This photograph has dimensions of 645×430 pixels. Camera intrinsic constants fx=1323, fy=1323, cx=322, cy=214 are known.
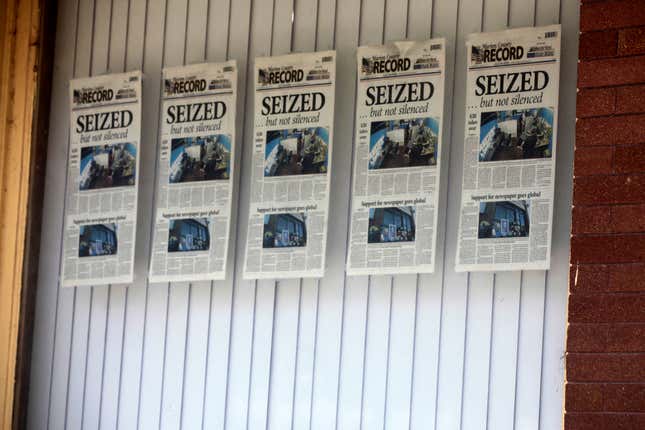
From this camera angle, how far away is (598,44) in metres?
4.88

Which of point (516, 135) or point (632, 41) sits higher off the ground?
point (632, 41)

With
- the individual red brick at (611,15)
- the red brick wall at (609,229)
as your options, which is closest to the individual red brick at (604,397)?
the red brick wall at (609,229)

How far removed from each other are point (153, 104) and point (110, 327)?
1.03 meters

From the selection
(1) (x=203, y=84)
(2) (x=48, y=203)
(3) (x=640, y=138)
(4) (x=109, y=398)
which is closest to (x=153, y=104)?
(1) (x=203, y=84)

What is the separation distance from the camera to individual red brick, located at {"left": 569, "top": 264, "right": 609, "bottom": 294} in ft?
15.5

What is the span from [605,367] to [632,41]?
1.18m

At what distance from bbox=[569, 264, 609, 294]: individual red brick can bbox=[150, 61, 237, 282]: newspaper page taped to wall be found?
1609 millimetres

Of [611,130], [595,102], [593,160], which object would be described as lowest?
[593,160]

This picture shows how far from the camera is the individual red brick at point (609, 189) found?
4703mm

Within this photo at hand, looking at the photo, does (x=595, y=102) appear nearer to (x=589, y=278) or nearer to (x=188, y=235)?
(x=589, y=278)

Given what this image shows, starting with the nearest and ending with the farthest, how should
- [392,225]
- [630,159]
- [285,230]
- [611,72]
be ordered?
[630,159]
[611,72]
[392,225]
[285,230]

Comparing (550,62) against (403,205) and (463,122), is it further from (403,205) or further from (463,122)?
(403,205)

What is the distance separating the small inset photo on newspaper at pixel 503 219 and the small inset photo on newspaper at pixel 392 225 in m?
0.29

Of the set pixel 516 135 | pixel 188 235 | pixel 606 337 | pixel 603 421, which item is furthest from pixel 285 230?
pixel 603 421
